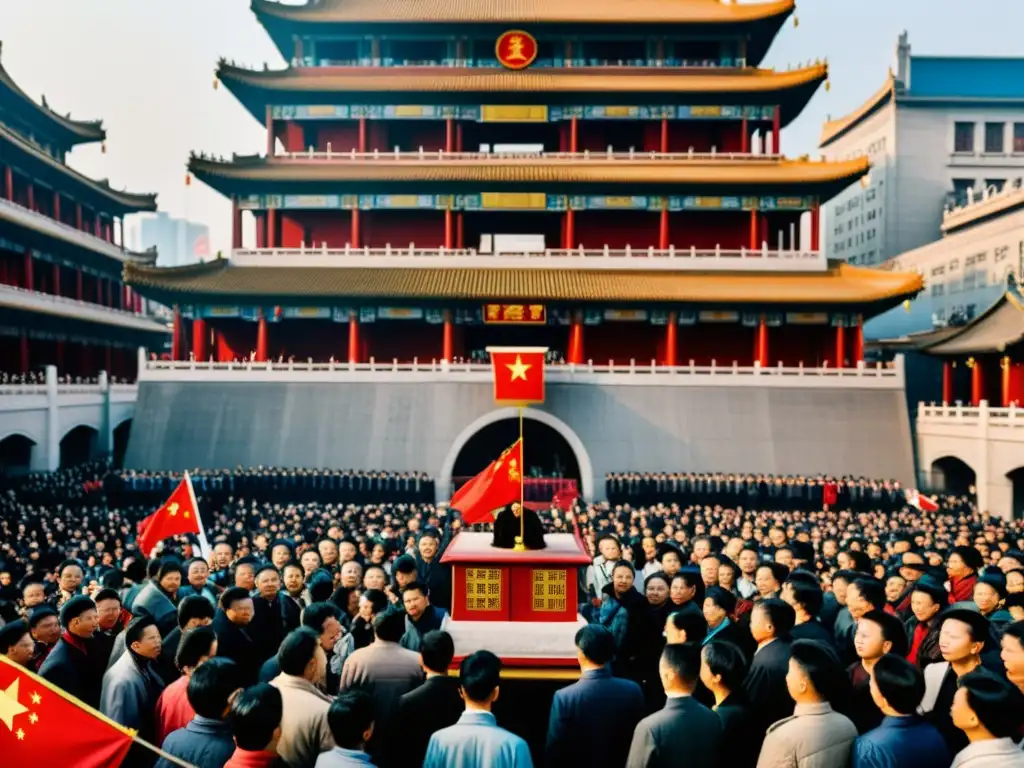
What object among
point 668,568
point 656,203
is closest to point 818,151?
point 656,203

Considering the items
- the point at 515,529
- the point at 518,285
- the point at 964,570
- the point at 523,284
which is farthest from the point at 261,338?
the point at 964,570

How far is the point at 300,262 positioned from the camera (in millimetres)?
25062

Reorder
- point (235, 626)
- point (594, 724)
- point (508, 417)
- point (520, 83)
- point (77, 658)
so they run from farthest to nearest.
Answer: point (520, 83)
point (508, 417)
point (235, 626)
point (77, 658)
point (594, 724)

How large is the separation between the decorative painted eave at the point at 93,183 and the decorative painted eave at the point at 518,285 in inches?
271

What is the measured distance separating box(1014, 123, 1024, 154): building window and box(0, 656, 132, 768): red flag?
4513 centimetres

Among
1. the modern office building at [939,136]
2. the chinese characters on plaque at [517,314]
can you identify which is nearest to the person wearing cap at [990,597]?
the chinese characters on plaque at [517,314]

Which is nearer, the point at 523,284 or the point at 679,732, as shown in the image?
the point at 679,732

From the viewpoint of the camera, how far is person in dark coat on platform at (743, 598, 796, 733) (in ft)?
14.8

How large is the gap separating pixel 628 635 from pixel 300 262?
21.3 metres

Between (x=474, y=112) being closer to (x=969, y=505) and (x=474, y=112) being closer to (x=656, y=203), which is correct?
(x=656, y=203)

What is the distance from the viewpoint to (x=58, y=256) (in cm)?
2920

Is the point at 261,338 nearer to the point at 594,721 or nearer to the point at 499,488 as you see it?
the point at 499,488

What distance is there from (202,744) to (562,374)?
19585mm

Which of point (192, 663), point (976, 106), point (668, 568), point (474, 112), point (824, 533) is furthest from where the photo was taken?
point (976, 106)
